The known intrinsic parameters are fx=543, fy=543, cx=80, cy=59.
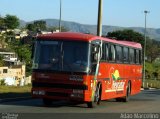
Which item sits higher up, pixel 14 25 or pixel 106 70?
pixel 14 25

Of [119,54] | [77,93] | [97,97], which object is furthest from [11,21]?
[77,93]

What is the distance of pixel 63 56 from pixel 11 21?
154699mm

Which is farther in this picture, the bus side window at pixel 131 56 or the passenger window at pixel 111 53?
the bus side window at pixel 131 56

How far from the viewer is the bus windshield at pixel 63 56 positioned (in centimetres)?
2102

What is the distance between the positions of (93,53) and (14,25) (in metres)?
154

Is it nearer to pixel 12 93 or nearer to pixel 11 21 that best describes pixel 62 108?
pixel 12 93

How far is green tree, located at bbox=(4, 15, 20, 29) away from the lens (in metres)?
170

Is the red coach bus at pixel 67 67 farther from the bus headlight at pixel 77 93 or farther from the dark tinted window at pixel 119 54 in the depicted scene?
the dark tinted window at pixel 119 54

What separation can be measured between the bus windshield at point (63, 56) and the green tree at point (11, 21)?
148 m

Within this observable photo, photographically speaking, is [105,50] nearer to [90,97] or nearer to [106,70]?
[106,70]

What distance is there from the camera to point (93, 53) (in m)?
21.5

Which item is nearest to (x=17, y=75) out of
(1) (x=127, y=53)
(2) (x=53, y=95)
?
(1) (x=127, y=53)

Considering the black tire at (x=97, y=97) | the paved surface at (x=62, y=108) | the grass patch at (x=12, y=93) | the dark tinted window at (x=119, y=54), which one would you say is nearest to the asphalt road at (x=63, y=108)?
the paved surface at (x=62, y=108)

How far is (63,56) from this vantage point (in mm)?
21125
